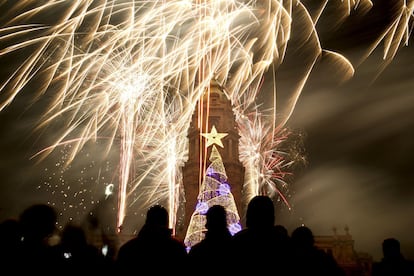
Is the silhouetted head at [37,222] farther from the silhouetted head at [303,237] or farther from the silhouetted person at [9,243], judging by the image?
the silhouetted head at [303,237]

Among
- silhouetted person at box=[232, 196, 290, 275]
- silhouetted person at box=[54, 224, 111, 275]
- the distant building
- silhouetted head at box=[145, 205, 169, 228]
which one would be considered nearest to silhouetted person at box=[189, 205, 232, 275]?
silhouetted person at box=[232, 196, 290, 275]

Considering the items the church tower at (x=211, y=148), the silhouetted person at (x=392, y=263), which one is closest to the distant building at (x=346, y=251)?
the church tower at (x=211, y=148)

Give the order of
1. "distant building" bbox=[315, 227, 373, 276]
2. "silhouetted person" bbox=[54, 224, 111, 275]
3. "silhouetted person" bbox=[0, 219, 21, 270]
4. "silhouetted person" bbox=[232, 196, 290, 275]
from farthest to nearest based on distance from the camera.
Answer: "distant building" bbox=[315, 227, 373, 276], "silhouetted person" bbox=[54, 224, 111, 275], "silhouetted person" bbox=[0, 219, 21, 270], "silhouetted person" bbox=[232, 196, 290, 275]

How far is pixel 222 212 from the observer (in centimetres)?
623

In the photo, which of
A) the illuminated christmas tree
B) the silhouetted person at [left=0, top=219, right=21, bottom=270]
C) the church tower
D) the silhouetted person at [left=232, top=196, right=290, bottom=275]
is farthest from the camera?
the church tower

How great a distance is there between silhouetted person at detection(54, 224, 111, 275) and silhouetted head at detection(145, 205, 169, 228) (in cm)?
113

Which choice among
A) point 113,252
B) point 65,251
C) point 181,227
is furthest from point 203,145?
point 65,251

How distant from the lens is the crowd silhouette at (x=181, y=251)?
5.49 m

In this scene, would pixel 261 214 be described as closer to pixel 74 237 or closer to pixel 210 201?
pixel 74 237

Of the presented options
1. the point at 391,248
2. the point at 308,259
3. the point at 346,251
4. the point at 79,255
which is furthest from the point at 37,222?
the point at 346,251

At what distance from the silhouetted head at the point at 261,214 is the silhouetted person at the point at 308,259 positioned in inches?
17.0

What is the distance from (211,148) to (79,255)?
4049 cm

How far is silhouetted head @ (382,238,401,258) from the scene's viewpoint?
710 cm

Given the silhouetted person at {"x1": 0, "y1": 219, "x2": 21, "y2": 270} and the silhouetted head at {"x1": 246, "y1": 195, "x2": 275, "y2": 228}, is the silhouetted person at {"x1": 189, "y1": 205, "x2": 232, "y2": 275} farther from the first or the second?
the silhouetted person at {"x1": 0, "y1": 219, "x2": 21, "y2": 270}
